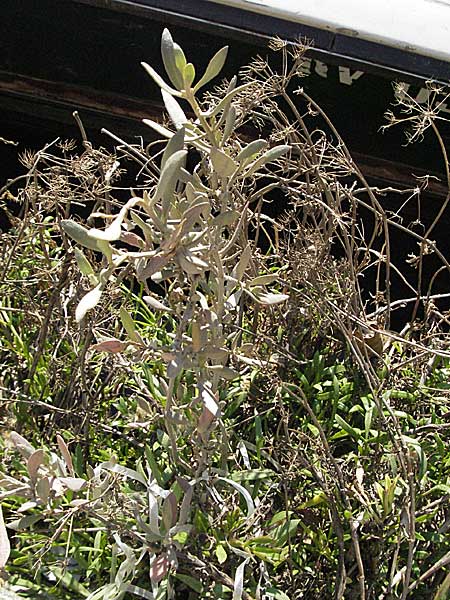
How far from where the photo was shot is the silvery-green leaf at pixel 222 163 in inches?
28.3

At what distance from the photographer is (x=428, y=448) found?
1063 millimetres

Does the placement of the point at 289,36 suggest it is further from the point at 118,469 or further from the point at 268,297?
the point at 118,469

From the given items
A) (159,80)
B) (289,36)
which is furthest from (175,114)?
(289,36)

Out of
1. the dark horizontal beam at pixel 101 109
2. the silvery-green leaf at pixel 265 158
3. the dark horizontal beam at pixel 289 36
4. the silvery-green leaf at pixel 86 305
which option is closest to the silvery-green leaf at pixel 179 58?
the silvery-green leaf at pixel 265 158

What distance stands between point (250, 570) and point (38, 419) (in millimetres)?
411

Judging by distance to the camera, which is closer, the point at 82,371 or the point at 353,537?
the point at 353,537

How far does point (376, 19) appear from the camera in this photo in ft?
5.07

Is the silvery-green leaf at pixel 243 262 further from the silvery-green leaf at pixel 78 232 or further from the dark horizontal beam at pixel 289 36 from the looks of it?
the dark horizontal beam at pixel 289 36

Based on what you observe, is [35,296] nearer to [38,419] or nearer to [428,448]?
[38,419]

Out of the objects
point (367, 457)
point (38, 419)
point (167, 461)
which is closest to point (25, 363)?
point (38, 419)

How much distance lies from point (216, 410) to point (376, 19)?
41.5 inches

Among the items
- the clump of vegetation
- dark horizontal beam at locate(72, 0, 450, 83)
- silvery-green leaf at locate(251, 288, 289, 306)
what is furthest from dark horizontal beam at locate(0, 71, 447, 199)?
silvery-green leaf at locate(251, 288, 289, 306)

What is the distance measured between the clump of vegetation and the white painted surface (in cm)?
50

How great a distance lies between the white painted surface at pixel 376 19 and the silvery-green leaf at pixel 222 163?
0.87 metres
